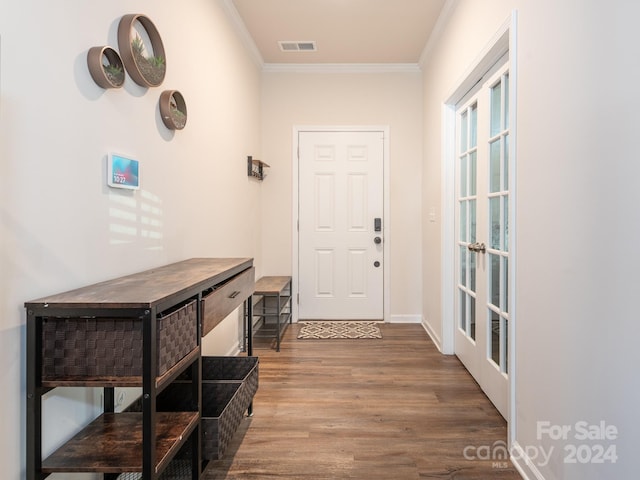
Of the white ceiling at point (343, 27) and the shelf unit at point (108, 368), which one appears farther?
the white ceiling at point (343, 27)

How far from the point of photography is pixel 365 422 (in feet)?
7.80

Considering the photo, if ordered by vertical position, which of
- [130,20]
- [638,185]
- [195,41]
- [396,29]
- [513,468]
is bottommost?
[513,468]

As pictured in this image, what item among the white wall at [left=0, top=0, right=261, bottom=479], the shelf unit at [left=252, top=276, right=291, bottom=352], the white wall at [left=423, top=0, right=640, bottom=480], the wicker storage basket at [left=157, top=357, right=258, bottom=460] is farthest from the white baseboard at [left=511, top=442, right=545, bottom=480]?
the shelf unit at [left=252, top=276, right=291, bottom=352]

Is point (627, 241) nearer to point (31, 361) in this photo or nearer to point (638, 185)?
point (638, 185)

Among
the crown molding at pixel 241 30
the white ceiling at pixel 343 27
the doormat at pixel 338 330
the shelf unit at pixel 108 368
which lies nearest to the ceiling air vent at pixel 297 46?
the white ceiling at pixel 343 27

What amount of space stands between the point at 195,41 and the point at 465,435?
2773mm

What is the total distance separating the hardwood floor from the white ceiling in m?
2.83

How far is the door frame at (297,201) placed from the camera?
462 centimetres

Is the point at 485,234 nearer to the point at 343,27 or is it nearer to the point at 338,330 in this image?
the point at 338,330

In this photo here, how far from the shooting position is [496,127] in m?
2.55

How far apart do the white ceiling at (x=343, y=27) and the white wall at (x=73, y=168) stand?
3.24 feet

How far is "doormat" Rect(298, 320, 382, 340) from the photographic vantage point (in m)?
4.11

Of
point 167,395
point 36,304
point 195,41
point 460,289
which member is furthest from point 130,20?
point 460,289

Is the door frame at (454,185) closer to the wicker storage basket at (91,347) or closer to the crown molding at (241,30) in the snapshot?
the wicker storage basket at (91,347)
